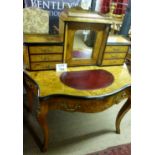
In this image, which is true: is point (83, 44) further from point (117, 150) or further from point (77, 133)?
point (117, 150)

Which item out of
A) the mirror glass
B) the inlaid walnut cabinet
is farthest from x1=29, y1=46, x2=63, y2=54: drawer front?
the mirror glass

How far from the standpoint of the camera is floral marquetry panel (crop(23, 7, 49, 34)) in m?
1.20

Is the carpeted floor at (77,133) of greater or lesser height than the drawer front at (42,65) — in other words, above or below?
below

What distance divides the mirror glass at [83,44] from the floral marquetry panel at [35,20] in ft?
0.84

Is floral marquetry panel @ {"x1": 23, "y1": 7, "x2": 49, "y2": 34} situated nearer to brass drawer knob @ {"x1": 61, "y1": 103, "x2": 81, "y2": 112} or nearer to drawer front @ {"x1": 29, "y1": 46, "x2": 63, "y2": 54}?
drawer front @ {"x1": 29, "y1": 46, "x2": 63, "y2": 54}

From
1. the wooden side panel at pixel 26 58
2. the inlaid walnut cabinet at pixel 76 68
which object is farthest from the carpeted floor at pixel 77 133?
the wooden side panel at pixel 26 58

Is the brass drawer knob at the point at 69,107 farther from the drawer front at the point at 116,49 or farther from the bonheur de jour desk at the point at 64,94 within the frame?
the drawer front at the point at 116,49

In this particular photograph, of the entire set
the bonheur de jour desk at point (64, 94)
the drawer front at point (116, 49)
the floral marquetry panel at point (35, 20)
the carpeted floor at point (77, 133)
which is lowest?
the carpeted floor at point (77, 133)

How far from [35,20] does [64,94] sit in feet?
1.89

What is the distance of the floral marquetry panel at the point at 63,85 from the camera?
1.15 m

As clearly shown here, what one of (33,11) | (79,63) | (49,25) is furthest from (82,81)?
(33,11)
